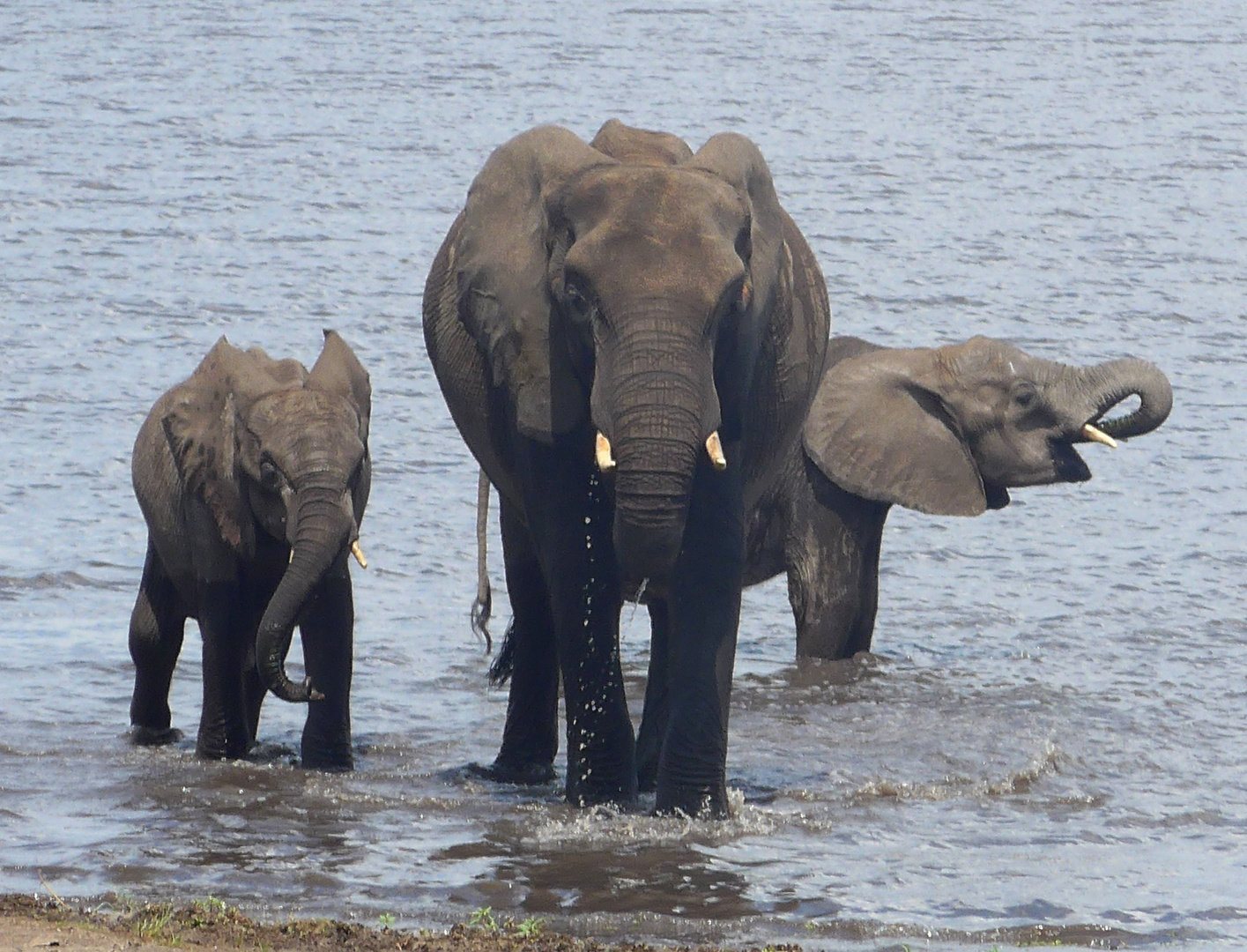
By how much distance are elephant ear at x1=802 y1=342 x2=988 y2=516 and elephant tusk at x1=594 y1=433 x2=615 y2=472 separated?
447 centimetres

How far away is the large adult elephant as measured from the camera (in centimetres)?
732

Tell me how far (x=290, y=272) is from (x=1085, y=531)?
26.7 feet

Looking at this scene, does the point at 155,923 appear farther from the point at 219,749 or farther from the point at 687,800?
the point at 219,749

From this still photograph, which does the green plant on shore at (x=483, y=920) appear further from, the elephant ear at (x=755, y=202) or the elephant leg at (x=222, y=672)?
the elephant leg at (x=222, y=672)

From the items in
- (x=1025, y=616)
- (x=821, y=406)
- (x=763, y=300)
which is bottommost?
(x=1025, y=616)

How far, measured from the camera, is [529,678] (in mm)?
9438

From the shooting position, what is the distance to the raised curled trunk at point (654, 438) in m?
7.22

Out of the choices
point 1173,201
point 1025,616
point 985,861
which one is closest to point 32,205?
point 1173,201

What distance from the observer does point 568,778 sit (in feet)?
28.6

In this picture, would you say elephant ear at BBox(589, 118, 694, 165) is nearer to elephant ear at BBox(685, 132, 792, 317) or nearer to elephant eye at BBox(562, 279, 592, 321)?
elephant ear at BBox(685, 132, 792, 317)

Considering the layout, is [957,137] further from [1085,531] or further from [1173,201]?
[1085,531]

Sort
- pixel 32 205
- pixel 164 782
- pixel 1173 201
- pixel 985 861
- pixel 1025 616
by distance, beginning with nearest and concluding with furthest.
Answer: pixel 985 861, pixel 164 782, pixel 1025 616, pixel 32 205, pixel 1173 201

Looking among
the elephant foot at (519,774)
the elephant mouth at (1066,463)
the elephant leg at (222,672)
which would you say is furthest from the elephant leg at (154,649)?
Result: the elephant mouth at (1066,463)

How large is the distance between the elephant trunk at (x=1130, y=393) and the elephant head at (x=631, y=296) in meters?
3.60
